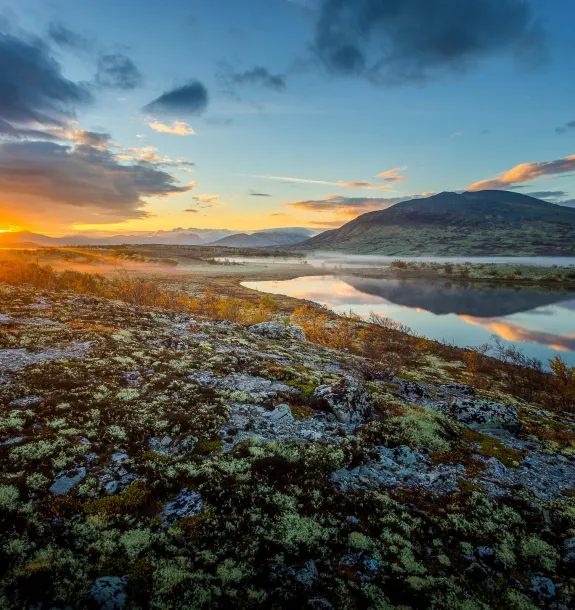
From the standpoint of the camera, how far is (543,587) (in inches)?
275

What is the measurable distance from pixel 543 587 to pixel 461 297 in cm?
9505

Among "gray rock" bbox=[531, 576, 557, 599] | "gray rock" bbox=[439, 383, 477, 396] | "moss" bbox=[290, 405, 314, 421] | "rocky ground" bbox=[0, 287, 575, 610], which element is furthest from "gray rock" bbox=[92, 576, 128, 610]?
"gray rock" bbox=[439, 383, 477, 396]

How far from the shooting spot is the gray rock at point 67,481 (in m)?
7.51

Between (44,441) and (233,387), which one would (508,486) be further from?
(44,441)

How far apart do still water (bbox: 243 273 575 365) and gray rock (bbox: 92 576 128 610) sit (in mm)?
50598

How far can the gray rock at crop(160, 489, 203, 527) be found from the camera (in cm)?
741

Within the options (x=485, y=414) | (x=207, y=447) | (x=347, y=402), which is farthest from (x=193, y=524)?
(x=485, y=414)

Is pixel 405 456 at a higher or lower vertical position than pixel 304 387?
lower

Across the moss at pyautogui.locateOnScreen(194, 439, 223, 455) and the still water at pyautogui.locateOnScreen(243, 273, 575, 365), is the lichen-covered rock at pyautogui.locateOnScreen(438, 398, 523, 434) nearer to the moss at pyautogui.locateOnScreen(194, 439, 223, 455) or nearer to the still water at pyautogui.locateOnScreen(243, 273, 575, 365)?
the moss at pyautogui.locateOnScreen(194, 439, 223, 455)

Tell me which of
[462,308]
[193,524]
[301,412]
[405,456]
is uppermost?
[193,524]

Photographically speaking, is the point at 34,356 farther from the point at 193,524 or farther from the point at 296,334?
the point at 296,334

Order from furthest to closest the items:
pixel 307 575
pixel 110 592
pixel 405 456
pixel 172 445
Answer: pixel 405 456, pixel 172 445, pixel 307 575, pixel 110 592

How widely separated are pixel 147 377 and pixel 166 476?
6453 mm

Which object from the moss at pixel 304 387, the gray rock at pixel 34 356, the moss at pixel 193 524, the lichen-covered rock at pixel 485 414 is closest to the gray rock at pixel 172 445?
the moss at pixel 193 524
